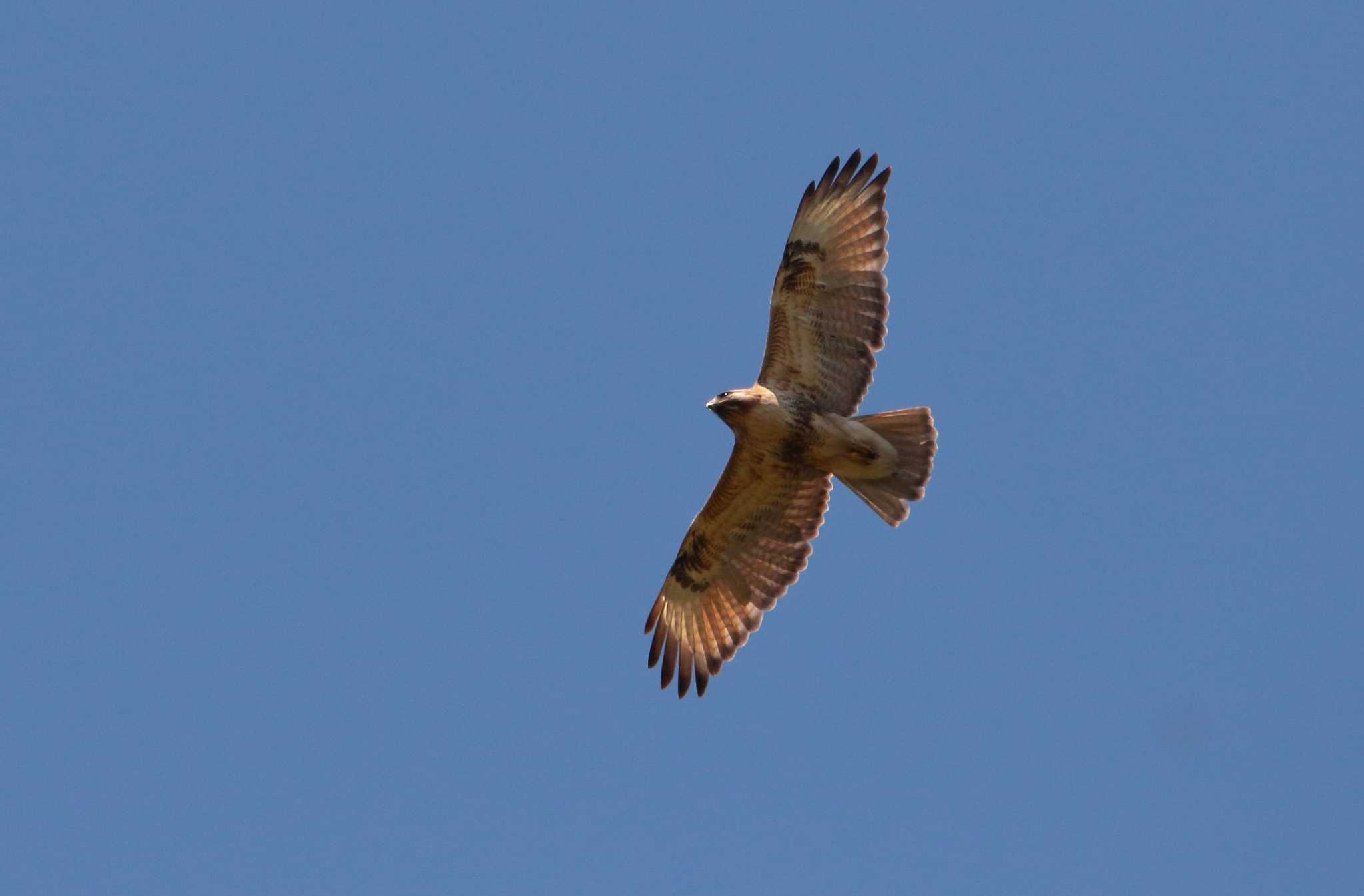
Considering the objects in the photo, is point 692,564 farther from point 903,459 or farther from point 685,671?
point 903,459

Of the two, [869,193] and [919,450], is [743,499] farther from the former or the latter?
[869,193]

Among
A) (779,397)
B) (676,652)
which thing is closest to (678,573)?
(676,652)

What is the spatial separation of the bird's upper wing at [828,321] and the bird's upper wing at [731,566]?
76 centimetres

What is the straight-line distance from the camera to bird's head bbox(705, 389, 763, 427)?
41.6 feet

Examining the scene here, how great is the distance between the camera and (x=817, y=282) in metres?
12.9

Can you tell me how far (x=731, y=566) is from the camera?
14.0m

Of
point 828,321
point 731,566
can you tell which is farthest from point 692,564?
point 828,321

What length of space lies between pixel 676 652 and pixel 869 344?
291 centimetres

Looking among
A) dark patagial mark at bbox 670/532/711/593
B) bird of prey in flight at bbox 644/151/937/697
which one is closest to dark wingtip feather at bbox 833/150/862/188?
bird of prey in flight at bbox 644/151/937/697

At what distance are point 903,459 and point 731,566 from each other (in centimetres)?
179

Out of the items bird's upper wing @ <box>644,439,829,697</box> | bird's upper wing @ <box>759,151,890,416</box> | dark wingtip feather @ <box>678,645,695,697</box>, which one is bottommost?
dark wingtip feather @ <box>678,645,695,697</box>

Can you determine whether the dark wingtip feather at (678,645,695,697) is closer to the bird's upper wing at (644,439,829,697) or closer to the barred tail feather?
the bird's upper wing at (644,439,829,697)

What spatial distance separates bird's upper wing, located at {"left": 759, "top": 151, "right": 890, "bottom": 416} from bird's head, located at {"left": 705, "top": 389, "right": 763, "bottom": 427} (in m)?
0.28

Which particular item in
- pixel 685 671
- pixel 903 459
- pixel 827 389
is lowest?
pixel 685 671
